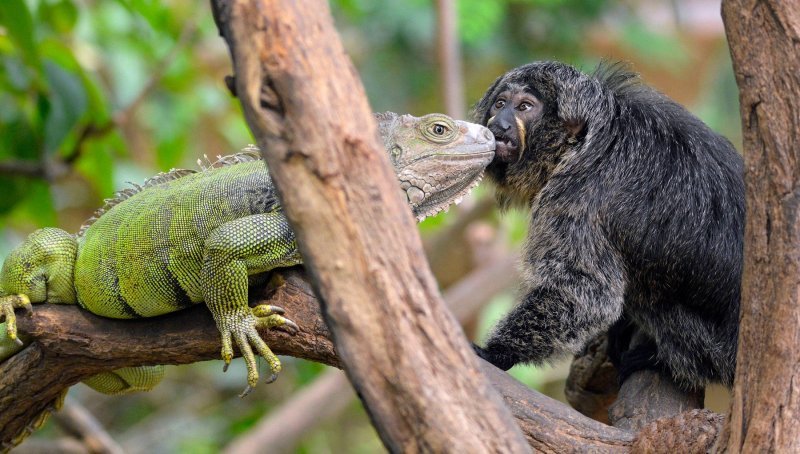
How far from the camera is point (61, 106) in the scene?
5.53 m

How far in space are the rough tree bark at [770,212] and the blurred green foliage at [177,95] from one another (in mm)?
2519

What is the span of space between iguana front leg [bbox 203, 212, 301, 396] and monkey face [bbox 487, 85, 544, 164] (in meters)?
1.33

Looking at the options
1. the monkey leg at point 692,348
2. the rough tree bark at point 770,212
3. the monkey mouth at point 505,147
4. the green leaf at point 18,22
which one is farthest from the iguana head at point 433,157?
the green leaf at point 18,22

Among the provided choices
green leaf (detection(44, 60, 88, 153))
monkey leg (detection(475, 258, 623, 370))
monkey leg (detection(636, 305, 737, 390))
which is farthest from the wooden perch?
green leaf (detection(44, 60, 88, 153))

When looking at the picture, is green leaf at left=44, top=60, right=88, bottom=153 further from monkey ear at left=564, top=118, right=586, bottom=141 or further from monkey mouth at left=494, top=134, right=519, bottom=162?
monkey ear at left=564, top=118, right=586, bottom=141

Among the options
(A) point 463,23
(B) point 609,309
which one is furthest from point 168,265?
(A) point 463,23

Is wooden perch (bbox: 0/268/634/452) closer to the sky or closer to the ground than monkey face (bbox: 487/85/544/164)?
closer to the ground

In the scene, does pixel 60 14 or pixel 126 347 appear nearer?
pixel 126 347

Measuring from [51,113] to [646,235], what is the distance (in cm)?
387

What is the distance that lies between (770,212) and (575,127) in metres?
1.86

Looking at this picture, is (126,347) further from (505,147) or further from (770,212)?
(770,212)

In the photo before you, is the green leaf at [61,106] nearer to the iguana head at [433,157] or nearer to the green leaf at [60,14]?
the green leaf at [60,14]

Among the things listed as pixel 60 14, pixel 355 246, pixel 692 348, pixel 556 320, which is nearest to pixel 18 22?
pixel 60 14

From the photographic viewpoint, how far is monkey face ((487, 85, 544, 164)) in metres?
4.24
